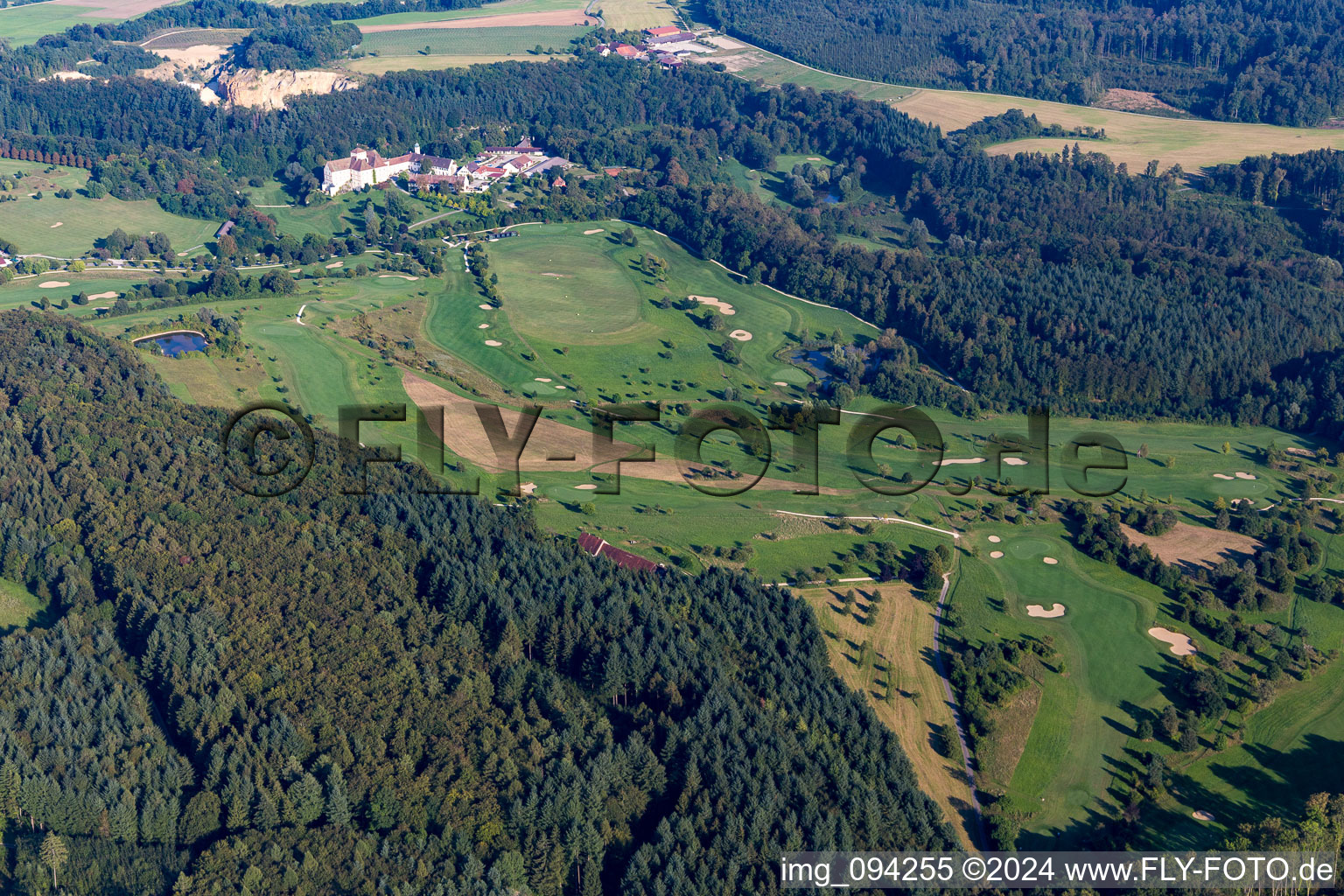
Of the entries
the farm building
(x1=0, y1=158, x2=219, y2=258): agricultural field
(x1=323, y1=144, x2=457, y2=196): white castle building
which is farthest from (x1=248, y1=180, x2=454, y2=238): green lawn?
the farm building

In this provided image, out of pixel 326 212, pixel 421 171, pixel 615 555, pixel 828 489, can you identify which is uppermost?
pixel 421 171

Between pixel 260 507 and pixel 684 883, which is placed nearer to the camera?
pixel 684 883

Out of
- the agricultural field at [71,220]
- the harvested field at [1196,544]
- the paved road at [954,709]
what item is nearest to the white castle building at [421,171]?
the agricultural field at [71,220]

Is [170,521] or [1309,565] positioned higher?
[170,521]

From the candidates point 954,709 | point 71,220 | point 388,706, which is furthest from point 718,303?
point 71,220

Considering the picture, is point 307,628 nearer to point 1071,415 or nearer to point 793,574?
point 793,574

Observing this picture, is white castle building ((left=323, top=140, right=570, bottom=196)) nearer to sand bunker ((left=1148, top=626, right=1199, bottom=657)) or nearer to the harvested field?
the harvested field

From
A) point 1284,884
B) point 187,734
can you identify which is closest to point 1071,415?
point 1284,884

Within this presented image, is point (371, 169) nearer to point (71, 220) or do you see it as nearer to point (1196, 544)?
point (71, 220)
